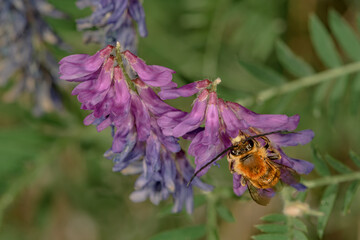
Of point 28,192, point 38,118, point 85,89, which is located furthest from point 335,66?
point 28,192

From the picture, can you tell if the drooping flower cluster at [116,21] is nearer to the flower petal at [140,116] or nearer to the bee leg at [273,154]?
the flower petal at [140,116]

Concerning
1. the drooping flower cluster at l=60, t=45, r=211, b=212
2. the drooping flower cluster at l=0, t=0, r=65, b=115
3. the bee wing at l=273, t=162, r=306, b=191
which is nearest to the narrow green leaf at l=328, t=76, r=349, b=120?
the bee wing at l=273, t=162, r=306, b=191

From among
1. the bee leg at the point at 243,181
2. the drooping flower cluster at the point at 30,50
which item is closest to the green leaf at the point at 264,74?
the bee leg at the point at 243,181

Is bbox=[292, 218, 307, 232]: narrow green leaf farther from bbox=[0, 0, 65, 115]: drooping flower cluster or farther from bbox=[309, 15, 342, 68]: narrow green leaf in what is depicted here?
bbox=[0, 0, 65, 115]: drooping flower cluster

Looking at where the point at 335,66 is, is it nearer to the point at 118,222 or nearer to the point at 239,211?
the point at 239,211

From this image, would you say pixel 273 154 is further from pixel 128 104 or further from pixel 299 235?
pixel 128 104
